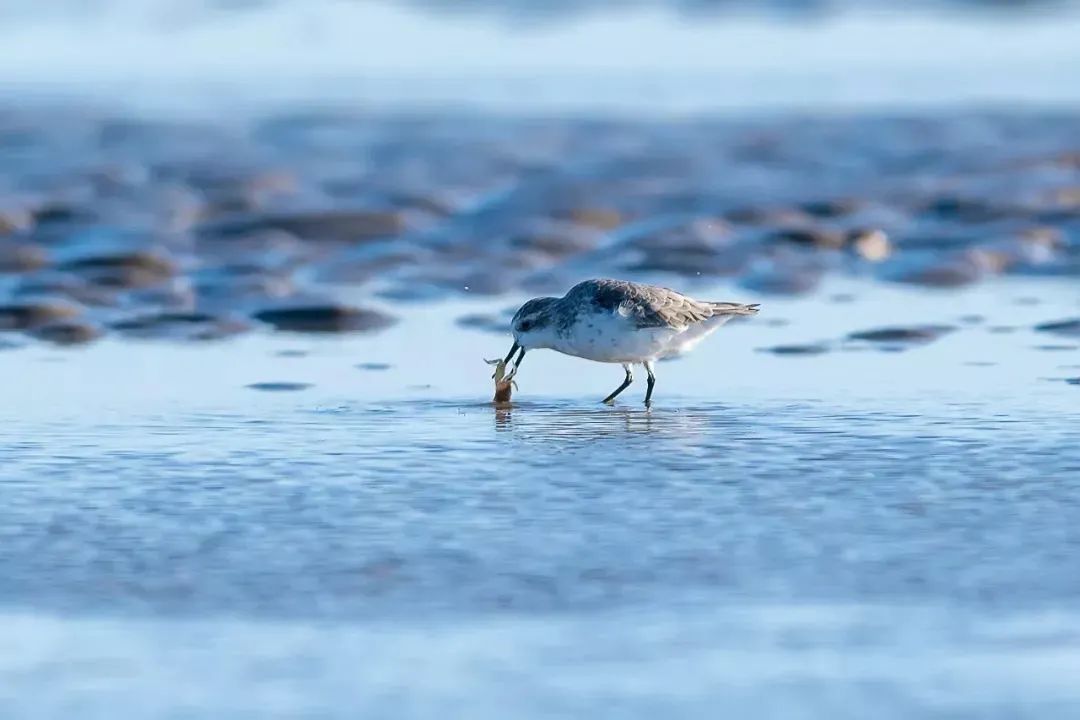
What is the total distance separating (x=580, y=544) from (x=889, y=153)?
13.1m

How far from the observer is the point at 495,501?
8.48 meters

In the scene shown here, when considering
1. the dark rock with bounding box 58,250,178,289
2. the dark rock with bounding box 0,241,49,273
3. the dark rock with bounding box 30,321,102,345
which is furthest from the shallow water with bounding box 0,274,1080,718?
the dark rock with bounding box 0,241,49,273

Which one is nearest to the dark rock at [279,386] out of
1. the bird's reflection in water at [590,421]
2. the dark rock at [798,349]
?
the bird's reflection in water at [590,421]

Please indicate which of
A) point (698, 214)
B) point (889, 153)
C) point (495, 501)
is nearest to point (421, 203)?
point (698, 214)

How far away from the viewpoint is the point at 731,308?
11844 millimetres

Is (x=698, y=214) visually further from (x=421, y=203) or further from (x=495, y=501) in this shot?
(x=495, y=501)

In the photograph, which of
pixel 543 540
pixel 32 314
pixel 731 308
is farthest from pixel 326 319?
pixel 543 540

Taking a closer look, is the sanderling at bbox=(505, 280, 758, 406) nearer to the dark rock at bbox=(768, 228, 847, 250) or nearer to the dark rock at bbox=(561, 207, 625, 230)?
the dark rock at bbox=(768, 228, 847, 250)

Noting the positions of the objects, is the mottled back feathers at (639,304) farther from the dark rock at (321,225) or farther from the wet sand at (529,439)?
the dark rock at (321,225)

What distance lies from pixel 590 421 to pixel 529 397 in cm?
83

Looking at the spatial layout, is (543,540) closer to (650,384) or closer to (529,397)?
(529,397)

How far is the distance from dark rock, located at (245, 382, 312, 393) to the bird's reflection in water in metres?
1.20

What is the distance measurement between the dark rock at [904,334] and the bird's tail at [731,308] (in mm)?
1186

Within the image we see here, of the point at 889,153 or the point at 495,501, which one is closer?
the point at 495,501
